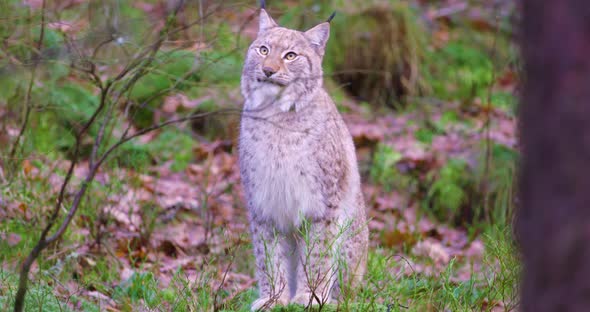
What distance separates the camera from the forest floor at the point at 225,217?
4.16 meters

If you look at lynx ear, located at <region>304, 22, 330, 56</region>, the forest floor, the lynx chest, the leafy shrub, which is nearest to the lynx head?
lynx ear, located at <region>304, 22, 330, 56</region>

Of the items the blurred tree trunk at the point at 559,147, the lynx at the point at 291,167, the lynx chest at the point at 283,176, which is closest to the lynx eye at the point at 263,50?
the lynx at the point at 291,167

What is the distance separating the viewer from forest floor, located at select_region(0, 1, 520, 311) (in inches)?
164

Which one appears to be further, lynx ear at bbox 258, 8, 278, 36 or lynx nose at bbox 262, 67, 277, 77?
lynx ear at bbox 258, 8, 278, 36

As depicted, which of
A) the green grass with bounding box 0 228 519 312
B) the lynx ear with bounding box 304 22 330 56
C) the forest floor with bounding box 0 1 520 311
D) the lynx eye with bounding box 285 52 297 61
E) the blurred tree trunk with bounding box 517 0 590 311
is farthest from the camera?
the lynx ear with bounding box 304 22 330 56

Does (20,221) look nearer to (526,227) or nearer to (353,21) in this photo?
(526,227)

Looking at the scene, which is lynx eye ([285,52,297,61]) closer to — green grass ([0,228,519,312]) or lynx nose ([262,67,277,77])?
lynx nose ([262,67,277,77])

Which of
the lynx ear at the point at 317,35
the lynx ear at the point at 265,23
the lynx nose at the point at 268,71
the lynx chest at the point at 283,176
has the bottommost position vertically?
the lynx chest at the point at 283,176

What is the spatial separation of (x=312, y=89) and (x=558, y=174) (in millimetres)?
3341

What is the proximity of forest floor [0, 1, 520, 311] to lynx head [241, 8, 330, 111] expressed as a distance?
19.1 inches

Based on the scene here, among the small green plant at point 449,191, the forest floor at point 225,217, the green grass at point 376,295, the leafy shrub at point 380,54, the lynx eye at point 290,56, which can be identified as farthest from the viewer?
the leafy shrub at point 380,54

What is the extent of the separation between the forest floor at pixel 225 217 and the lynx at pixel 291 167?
267 millimetres

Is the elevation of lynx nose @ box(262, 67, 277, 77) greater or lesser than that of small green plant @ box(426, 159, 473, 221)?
greater

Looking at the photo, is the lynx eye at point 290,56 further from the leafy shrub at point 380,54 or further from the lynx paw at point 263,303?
the leafy shrub at point 380,54
